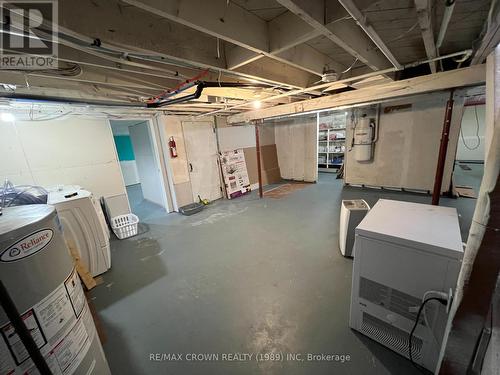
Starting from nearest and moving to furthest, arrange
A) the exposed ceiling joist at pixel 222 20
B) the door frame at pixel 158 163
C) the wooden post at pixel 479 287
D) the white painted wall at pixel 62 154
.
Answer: the wooden post at pixel 479 287 → the exposed ceiling joist at pixel 222 20 → the white painted wall at pixel 62 154 → the door frame at pixel 158 163

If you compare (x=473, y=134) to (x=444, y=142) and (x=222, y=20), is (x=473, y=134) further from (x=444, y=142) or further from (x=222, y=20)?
(x=222, y=20)

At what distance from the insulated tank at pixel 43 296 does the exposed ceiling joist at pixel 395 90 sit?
147 inches

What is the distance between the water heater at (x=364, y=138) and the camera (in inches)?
189

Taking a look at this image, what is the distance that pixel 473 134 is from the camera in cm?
719

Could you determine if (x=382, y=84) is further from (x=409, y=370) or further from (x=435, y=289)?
(x=409, y=370)

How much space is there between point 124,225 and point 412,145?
617 cm

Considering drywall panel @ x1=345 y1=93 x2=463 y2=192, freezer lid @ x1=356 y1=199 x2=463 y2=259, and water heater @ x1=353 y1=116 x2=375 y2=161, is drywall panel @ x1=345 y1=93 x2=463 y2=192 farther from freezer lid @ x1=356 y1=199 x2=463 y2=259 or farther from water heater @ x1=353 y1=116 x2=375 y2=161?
freezer lid @ x1=356 y1=199 x2=463 y2=259

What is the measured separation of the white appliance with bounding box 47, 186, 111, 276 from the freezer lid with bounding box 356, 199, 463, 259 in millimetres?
2807

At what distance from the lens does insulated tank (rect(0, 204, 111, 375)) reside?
75 centimetres

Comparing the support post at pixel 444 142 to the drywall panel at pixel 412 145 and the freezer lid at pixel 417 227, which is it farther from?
the freezer lid at pixel 417 227

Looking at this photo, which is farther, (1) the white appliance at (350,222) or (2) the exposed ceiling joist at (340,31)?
(1) the white appliance at (350,222)

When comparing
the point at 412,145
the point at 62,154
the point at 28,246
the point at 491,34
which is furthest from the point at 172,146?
the point at 412,145

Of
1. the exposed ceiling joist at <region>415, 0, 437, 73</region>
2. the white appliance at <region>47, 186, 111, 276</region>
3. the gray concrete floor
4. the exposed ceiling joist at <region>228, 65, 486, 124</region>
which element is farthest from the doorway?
the exposed ceiling joist at <region>415, 0, 437, 73</region>

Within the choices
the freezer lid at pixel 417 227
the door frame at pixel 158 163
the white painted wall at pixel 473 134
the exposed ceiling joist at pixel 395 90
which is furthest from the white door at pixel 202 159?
the white painted wall at pixel 473 134
